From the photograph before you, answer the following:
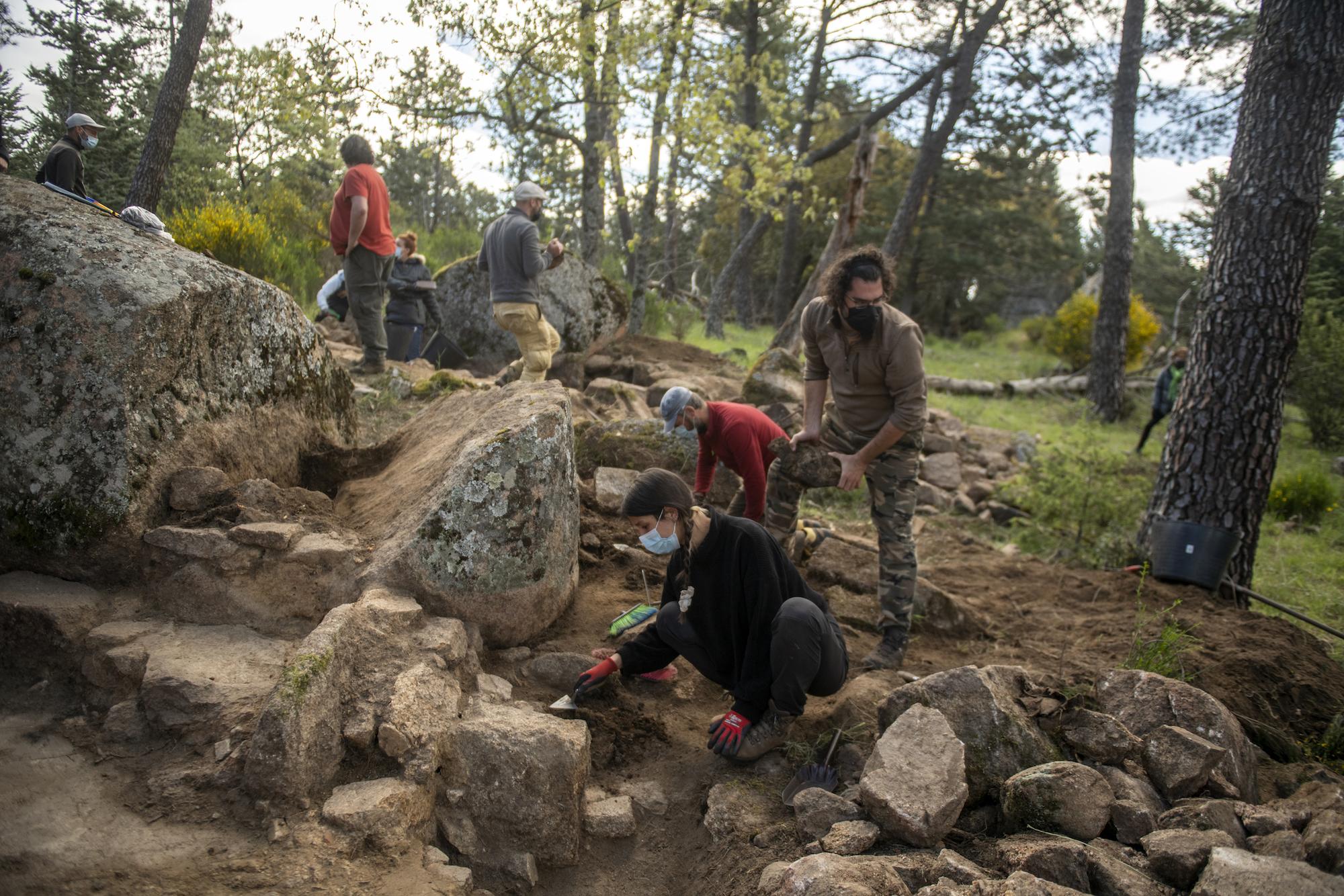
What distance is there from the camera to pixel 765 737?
324 cm

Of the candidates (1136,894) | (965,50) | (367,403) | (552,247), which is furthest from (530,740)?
(965,50)

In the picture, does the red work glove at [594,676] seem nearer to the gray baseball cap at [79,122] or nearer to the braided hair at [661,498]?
the braided hair at [661,498]

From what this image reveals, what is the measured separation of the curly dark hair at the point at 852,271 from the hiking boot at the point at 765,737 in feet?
6.17

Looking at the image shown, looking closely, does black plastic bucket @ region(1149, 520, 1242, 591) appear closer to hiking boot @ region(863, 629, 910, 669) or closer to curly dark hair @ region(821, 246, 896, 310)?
hiking boot @ region(863, 629, 910, 669)

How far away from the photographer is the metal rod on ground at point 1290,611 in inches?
178

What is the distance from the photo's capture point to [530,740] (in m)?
2.88

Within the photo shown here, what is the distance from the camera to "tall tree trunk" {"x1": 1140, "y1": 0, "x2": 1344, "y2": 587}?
5426 mm

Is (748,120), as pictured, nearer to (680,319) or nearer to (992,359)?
(680,319)

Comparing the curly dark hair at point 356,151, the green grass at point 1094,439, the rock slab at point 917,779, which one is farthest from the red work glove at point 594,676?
the curly dark hair at point 356,151

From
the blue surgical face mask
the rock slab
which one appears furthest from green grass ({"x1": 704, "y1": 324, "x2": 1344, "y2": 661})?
the blue surgical face mask

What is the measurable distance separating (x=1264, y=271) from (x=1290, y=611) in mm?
2243

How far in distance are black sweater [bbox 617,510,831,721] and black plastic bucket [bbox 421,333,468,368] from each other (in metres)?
6.23

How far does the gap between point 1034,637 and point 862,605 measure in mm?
1028

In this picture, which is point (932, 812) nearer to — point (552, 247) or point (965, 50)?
point (552, 247)
